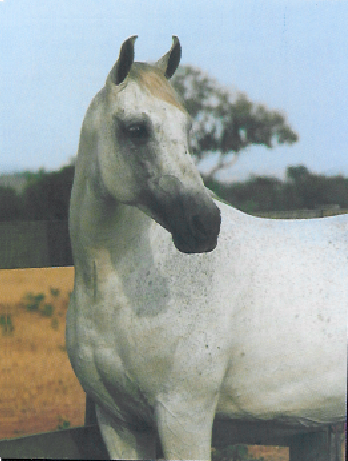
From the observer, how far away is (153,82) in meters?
1.01

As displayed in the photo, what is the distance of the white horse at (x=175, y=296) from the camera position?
97cm

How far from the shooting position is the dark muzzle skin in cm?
91

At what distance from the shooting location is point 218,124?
1846mm

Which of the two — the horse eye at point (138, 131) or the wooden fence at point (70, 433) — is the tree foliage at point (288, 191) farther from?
the horse eye at point (138, 131)

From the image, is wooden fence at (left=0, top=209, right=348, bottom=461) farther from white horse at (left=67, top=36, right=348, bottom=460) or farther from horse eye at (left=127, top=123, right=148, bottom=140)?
horse eye at (left=127, top=123, right=148, bottom=140)

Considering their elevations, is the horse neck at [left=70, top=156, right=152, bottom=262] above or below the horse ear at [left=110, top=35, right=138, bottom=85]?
below

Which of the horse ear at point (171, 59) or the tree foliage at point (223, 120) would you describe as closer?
the horse ear at point (171, 59)

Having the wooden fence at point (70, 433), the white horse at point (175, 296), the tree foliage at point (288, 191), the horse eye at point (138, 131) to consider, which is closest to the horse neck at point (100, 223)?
the white horse at point (175, 296)

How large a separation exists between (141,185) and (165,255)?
24cm

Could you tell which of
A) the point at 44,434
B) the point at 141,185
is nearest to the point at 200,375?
the point at 141,185

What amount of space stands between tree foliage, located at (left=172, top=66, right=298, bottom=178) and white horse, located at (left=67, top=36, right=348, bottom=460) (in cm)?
55

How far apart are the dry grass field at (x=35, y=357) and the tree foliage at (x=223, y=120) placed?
71cm

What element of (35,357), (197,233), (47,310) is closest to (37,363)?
(35,357)

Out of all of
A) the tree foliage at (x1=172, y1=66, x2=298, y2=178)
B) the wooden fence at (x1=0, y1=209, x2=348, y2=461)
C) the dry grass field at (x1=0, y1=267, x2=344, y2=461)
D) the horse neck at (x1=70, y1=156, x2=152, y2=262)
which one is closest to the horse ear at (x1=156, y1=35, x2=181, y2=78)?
the horse neck at (x1=70, y1=156, x2=152, y2=262)
